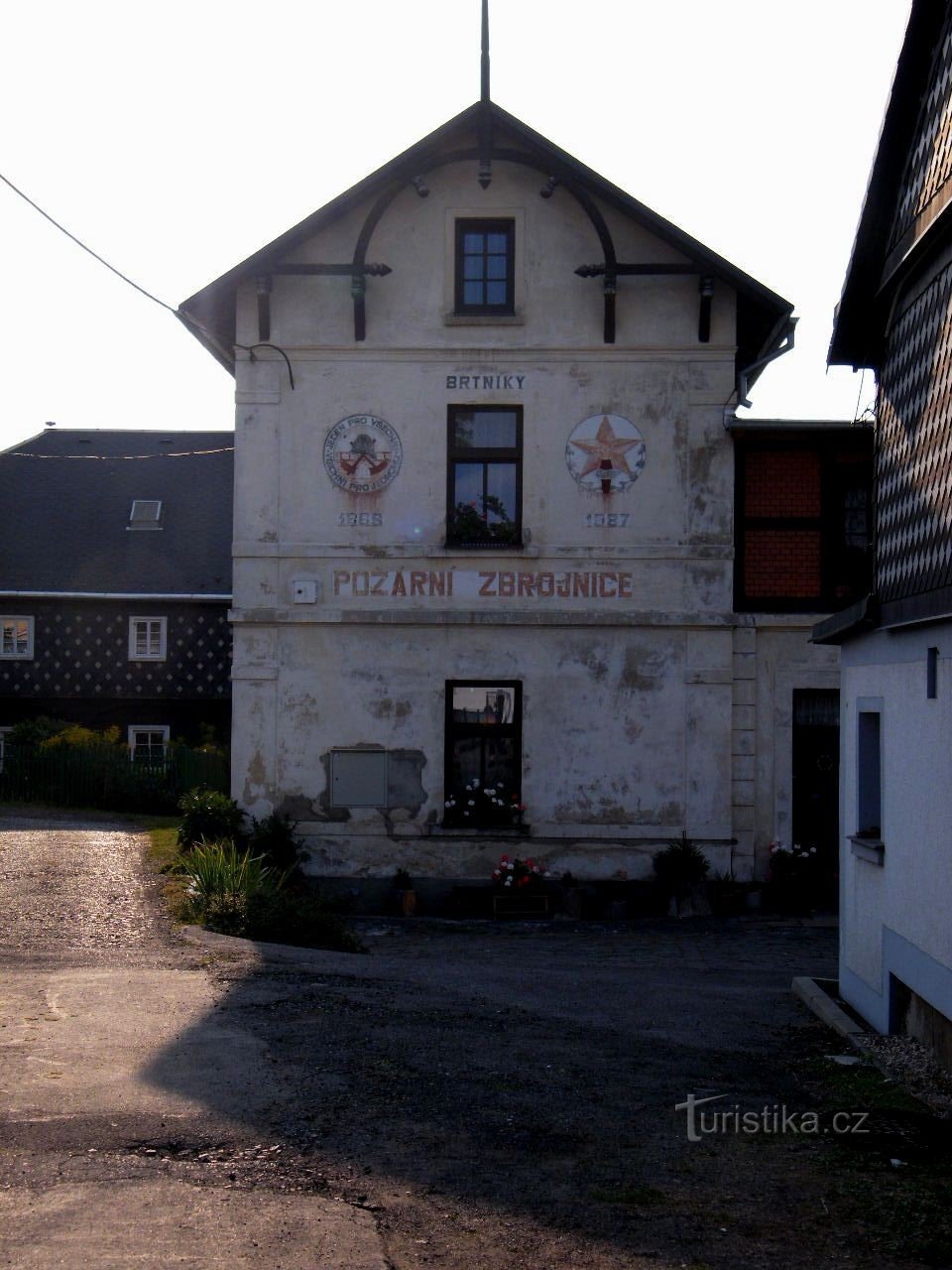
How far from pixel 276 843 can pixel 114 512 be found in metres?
23.2

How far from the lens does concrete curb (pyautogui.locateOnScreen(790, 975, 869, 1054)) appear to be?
9297 millimetres

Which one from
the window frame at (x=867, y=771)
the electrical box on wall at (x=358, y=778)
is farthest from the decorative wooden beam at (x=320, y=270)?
the window frame at (x=867, y=771)

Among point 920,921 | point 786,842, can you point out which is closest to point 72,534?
point 786,842

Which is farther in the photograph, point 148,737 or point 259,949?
point 148,737

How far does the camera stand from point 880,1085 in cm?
779

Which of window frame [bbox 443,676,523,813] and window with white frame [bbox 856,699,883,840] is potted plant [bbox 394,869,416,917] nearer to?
window frame [bbox 443,676,523,813]

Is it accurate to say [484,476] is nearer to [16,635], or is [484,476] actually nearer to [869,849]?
[869,849]

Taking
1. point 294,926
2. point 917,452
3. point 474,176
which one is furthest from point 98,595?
point 917,452

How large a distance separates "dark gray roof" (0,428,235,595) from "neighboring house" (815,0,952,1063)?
27112mm

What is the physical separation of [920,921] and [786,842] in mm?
9224

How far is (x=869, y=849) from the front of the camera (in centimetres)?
1003

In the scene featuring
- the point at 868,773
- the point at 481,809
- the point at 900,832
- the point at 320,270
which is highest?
the point at 320,270

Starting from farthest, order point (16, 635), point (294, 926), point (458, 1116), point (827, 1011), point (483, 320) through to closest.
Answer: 1. point (16, 635)
2. point (483, 320)
3. point (294, 926)
4. point (827, 1011)
5. point (458, 1116)

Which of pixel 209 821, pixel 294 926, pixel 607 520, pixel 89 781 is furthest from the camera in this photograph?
pixel 89 781
